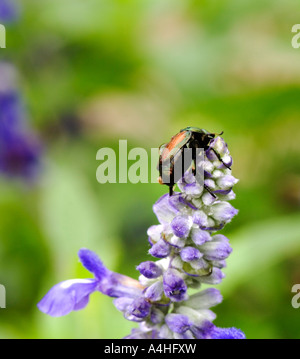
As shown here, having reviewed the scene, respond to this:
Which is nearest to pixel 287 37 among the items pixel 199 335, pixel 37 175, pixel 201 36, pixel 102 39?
pixel 201 36

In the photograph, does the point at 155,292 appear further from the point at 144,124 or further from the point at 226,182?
the point at 144,124

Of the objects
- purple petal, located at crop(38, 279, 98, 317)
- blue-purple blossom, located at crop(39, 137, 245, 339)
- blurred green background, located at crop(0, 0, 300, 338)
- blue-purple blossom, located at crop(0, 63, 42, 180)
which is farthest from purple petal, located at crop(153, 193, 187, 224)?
blue-purple blossom, located at crop(0, 63, 42, 180)

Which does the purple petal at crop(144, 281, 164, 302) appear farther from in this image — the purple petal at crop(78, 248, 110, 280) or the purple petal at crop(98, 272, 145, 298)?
the purple petal at crop(78, 248, 110, 280)

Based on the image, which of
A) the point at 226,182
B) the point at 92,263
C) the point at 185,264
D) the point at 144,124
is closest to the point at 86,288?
the point at 92,263

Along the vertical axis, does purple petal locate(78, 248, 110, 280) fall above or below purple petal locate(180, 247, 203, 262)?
below

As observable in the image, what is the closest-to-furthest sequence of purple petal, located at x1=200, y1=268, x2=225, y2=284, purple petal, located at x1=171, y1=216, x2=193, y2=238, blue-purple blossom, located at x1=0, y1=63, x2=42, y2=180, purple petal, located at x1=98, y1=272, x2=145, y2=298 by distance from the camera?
1. purple petal, located at x1=171, y1=216, x2=193, y2=238
2. purple petal, located at x1=200, y1=268, x2=225, y2=284
3. purple petal, located at x1=98, y1=272, x2=145, y2=298
4. blue-purple blossom, located at x1=0, y1=63, x2=42, y2=180

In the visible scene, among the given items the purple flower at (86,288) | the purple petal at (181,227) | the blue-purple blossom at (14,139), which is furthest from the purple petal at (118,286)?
the blue-purple blossom at (14,139)

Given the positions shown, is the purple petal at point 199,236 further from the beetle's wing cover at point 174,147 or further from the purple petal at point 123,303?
the purple petal at point 123,303

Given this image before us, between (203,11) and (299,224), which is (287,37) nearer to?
(203,11)
